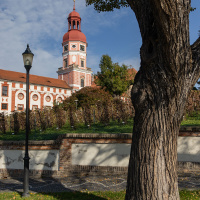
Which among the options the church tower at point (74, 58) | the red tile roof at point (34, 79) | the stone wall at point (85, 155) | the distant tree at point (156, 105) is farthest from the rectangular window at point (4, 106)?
the distant tree at point (156, 105)

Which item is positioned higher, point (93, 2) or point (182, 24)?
point (93, 2)

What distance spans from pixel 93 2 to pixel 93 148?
5520mm

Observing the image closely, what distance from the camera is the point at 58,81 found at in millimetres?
53688

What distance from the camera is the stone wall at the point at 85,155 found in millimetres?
7328

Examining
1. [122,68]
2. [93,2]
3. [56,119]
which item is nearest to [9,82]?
[122,68]

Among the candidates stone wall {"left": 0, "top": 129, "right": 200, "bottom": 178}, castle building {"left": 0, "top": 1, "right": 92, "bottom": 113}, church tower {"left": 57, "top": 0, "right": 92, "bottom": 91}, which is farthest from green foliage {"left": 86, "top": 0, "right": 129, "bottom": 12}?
church tower {"left": 57, "top": 0, "right": 92, "bottom": 91}

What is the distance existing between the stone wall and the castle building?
33.9 m

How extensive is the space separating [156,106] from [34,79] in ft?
158

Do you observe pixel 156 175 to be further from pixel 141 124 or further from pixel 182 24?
pixel 182 24

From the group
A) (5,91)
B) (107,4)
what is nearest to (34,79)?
(5,91)

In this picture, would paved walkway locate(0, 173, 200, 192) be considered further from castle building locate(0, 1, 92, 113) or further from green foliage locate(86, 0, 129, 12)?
castle building locate(0, 1, 92, 113)

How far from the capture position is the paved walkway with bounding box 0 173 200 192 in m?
6.09

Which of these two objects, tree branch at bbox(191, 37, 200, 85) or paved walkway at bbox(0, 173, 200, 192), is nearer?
tree branch at bbox(191, 37, 200, 85)

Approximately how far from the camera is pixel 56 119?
42.3ft
